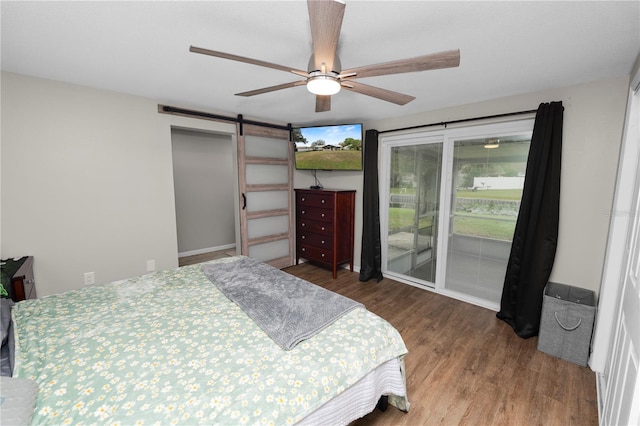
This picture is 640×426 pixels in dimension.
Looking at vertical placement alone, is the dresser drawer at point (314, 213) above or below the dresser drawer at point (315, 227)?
above

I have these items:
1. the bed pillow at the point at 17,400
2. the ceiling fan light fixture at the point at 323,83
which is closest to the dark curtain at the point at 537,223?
the ceiling fan light fixture at the point at 323,83

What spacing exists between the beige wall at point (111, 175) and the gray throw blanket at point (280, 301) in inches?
50.4

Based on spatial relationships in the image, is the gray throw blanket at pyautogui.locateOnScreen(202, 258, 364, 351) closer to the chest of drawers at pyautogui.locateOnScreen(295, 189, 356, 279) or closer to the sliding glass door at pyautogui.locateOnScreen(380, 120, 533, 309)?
the chest of drawers at pyautogui.locateOnScreen(295, 189, 356, 279)

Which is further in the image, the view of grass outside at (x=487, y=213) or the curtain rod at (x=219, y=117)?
the curtain rod at (x=219, y=117)

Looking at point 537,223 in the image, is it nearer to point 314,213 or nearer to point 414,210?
point 414,210

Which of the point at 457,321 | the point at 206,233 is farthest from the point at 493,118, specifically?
the point at 206,233

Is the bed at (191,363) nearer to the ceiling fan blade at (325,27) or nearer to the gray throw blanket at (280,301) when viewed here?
the gray throw blanket at (280,301)

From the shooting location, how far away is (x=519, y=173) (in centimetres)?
271

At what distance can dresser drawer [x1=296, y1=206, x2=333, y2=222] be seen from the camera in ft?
12.6

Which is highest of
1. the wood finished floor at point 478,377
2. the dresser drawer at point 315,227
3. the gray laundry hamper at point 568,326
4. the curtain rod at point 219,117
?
the curtain rod at point 219,117

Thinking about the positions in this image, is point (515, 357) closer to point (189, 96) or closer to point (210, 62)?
point (210, 62)

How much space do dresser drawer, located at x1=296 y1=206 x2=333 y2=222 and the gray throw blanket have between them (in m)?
1.64

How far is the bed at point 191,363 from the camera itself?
0.98m

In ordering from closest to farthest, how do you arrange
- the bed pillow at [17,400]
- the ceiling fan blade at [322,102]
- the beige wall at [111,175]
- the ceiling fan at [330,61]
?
the bed pillow at [17,400]
the ceiling fan at [330,61]
the ceiling fan blade at [322,102]
the beige wall at [111,175]
